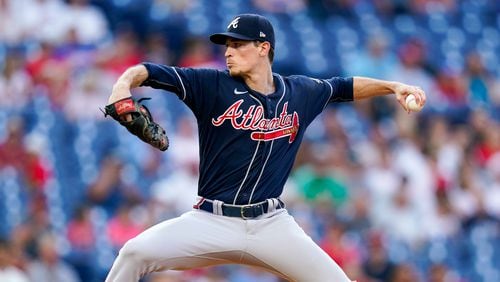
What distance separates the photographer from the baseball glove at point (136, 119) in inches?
251

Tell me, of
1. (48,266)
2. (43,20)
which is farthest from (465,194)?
(48,266)

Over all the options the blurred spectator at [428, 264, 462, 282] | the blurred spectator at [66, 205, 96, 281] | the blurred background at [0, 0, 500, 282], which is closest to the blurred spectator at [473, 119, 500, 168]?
the blurred background at [0, 0, 500, 282]

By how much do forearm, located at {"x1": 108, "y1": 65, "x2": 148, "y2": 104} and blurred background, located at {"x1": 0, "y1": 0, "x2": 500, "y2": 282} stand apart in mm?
3859

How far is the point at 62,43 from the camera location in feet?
42.9

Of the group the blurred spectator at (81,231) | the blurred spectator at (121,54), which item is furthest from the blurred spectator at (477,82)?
the blurred spectator at (81,231)

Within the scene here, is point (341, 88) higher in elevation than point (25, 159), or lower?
higher

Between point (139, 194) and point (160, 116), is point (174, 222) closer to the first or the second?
point (139, 194)

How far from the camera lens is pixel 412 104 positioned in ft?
23.0

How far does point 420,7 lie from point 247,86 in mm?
10070

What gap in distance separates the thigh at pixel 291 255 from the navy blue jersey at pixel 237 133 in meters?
0.23

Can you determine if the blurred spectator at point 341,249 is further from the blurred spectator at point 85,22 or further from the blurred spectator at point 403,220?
the blurred spectator at point 85,22

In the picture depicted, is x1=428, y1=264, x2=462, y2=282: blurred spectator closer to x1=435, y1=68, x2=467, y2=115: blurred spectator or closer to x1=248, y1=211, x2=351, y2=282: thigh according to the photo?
x1=435, y1=68, x2=467, y2=115: blurred spectator

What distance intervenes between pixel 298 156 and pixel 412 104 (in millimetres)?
5939

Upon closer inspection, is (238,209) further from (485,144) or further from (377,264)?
(485,144)
